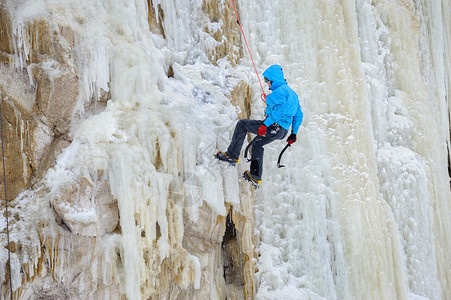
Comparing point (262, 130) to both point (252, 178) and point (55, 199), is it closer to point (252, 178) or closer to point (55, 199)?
point (252, 178)

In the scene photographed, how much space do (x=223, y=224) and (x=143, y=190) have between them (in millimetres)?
1418

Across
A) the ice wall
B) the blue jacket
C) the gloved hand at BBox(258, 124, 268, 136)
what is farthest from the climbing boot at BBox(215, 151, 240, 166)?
the blue jacket

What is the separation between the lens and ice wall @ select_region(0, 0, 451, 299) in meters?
5.35

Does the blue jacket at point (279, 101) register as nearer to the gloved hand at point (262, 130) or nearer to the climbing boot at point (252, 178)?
the gloved hand at point (262, 130)

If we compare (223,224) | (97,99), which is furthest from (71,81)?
(223,224)

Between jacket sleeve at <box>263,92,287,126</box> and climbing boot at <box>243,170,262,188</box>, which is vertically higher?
jacket sleeve at <box>263,92,287,126</box>

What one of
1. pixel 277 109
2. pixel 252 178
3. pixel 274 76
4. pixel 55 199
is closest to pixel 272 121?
pixel 277 109

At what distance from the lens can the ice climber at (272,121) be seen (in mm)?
5668

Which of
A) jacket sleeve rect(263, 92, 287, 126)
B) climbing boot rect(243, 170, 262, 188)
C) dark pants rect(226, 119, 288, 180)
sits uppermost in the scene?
jacket sleeve rect(263, 92, 287, 126)

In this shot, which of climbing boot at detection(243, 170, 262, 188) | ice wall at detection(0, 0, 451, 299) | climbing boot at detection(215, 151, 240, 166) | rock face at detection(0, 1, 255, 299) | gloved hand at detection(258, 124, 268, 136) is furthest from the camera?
climbing boot at detection(243, 170, 262, 188)

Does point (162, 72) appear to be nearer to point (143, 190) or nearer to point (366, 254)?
point (143, 190)

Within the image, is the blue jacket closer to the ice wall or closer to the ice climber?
the ice climber

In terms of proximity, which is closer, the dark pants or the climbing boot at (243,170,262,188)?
the dark pants

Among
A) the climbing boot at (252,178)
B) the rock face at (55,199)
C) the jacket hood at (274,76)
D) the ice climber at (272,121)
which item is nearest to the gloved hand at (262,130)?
the ice climber at (272,121)
